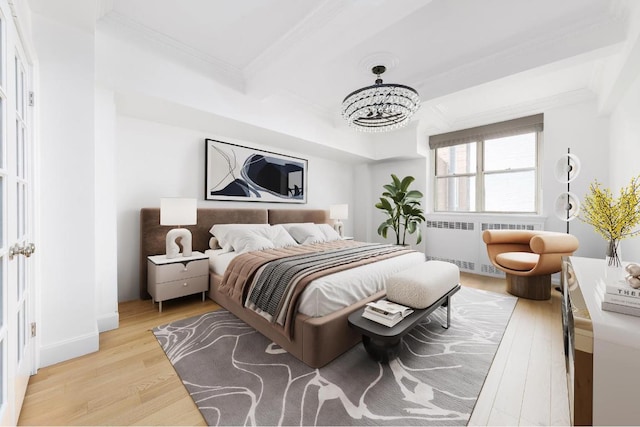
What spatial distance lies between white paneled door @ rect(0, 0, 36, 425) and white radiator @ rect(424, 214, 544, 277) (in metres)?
5.04

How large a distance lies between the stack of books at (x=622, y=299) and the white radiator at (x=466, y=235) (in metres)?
3.26

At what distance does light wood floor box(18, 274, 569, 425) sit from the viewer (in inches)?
51.3

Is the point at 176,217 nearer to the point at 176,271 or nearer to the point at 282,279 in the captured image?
the point at 176,271

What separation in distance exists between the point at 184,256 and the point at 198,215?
0.63 m

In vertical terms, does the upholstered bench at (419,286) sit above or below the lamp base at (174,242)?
below

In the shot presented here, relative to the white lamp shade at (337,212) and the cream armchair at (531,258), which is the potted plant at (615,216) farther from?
the white lamp shade at (337,212)

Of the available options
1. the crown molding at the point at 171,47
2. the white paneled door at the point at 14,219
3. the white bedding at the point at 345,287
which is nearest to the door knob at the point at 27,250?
the white paneled door at the point at 14,219

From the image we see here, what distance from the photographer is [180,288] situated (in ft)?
8.77

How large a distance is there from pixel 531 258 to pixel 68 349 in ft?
14.7

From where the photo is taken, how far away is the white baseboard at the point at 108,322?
7.11 feet

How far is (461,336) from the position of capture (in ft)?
7.04

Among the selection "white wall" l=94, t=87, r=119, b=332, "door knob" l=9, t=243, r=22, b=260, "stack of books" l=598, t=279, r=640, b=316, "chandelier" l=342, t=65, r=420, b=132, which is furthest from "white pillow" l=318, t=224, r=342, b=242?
"door knob" l=9, t=243, r=22, b=260

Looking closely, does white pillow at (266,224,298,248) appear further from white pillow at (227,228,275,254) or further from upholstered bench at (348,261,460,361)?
upholstered bench at (348,261,460,361)

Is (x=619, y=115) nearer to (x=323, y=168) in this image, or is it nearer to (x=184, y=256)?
(x=323, y=168)
